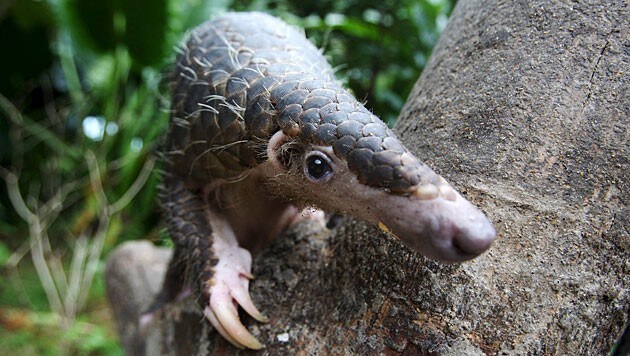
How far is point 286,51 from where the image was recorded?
1.50 metres

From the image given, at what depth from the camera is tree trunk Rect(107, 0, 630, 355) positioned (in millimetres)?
1080

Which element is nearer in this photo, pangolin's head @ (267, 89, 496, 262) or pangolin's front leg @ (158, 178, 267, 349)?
pangolin's head @ (267, 89, 496, 262)

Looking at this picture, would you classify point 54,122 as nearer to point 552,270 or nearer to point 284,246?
point 284,246

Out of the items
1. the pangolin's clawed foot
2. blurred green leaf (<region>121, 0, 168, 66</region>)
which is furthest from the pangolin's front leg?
blurred green leaf (<region>121, 0, 168, 66</region>)

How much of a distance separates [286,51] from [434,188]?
0.74 metres

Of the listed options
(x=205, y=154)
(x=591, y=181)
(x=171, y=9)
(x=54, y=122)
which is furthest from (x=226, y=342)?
(x=54, y=122)

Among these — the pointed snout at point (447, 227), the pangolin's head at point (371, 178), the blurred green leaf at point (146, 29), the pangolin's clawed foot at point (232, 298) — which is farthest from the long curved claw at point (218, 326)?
the blurred green leaf at point (146, 29)

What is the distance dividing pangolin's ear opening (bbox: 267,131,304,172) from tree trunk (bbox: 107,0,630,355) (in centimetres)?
27

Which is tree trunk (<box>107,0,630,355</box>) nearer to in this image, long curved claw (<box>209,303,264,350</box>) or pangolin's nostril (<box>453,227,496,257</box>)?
long curved claw (<box>209,303,264,350</box>)

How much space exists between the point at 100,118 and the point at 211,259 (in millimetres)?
3540

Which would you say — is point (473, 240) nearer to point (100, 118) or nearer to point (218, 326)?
point (218, 326)

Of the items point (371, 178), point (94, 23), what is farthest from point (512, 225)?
point (94, 23)

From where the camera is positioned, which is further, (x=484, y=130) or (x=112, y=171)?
(x=112, y=171)

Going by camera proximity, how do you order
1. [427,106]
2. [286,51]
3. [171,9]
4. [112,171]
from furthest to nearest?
[112,171] < [171,9] < [286,51] < [427,106]
